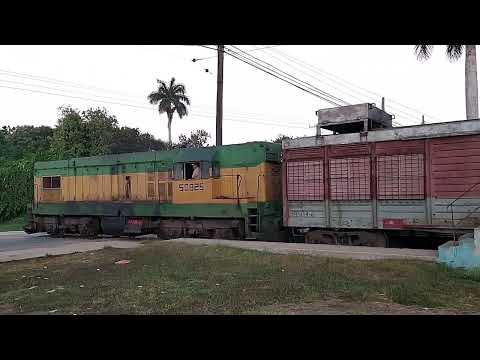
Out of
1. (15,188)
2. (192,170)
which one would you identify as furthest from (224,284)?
(15,188)

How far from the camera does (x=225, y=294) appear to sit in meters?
7.01

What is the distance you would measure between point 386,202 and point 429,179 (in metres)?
1.26

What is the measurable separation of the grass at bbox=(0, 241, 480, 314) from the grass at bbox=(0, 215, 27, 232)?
20388mm

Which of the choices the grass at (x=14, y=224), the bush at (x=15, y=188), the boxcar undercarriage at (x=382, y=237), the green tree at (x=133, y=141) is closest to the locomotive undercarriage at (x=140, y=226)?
the boxcar undercarriage at (x=382, y=237)

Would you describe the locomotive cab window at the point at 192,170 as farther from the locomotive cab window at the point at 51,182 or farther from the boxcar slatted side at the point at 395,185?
the locomotive cab window at the point at 51,182

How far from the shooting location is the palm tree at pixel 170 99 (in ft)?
201

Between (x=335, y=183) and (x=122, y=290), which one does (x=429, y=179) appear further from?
(x=122, y=290)

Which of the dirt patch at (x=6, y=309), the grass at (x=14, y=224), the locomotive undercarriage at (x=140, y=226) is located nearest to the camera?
the dirt patch at (x=6, y=309)

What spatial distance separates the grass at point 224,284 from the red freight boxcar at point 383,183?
105 inches

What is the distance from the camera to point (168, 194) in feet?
56.0

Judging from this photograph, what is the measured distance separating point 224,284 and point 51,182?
16.9 metres

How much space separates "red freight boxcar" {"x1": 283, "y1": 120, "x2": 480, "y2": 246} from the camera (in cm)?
1063
